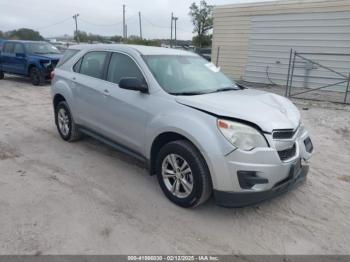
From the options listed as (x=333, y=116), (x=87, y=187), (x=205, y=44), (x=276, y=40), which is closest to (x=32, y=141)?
(x=87, y=187)

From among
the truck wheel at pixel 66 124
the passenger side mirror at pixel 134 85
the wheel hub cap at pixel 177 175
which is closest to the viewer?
the wheel hub cap at pixel 177 175

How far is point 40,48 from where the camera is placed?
13.7 meters

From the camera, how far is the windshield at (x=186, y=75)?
3.87 metres

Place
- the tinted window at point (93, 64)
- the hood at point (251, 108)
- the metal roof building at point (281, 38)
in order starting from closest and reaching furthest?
the hood at point (251, 108), the tinted window at point (93, 64), the metal roof building at point (281, 38)

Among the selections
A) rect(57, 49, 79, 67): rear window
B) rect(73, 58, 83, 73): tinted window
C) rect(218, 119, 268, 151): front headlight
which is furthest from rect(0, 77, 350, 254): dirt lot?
rect(57, 49, 79, 67): rear window

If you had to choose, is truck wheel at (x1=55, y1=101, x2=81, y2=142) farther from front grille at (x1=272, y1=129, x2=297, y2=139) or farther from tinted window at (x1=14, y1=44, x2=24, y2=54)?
tinted window at (x1=14, y1=44, x2=24, y2=54)

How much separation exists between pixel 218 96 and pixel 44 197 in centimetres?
234

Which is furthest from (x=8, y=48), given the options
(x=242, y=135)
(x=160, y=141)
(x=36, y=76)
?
(x=242, y=135)

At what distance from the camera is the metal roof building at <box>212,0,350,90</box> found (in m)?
12.0

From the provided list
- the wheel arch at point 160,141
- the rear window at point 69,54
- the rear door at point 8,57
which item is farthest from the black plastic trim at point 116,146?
the rear door at point 8,57

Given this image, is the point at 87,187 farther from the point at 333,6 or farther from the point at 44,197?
the point at 333,6

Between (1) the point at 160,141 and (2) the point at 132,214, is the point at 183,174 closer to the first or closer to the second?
(1) the point at 160,141

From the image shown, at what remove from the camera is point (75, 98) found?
203 inches

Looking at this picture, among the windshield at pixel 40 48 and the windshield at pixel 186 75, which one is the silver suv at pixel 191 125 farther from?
the windshield at pixel 40 48
